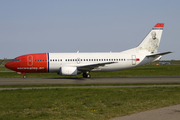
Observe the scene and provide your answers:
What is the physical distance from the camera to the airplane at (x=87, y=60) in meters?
34.6

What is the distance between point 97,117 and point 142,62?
1098 inches

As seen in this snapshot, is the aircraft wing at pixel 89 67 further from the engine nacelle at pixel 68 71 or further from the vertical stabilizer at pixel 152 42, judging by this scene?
the vertical stabilizer at pixel 152 42

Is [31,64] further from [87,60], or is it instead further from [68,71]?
[87,60]

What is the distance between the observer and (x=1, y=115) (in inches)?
415

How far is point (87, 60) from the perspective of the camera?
35.7 meters

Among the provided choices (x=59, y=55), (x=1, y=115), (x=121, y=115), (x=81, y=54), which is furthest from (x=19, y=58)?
(x=121, y=115)

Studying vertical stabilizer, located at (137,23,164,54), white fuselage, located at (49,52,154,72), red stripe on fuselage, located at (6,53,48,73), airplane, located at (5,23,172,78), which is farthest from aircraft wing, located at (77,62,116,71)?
vertical stabilizer, located at (137,23,164,54)

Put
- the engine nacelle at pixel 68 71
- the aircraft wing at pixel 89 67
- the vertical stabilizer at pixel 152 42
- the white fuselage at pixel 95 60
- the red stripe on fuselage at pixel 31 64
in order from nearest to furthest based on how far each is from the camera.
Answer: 1. the engine nacelle at pixel 68 71
2. the aircraft wing at pixel 89 67
3. the red stripe on fuselage at pixel 31 64
4. the white fuselage at pixel 95 60
5. the vertical stabilizer at pixel 152 42

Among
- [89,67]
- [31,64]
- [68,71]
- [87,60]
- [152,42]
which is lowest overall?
[68,71]

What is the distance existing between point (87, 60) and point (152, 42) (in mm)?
11789

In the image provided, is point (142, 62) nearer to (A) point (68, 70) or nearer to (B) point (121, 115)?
(A) point (68, 70)

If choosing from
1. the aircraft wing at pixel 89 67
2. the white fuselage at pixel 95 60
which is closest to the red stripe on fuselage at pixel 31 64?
the white fuselage at pixel 95 60

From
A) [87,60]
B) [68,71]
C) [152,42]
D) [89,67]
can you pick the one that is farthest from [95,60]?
[152,42]

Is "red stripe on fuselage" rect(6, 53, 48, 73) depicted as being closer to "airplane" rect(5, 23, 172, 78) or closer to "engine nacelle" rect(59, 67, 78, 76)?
"airplane" rect(5, 23, 172, 78)
